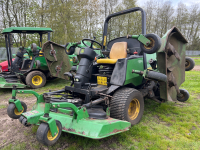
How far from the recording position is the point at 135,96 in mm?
2939

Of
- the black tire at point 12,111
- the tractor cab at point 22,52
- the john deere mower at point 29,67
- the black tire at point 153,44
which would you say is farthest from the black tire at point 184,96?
the tractor cab at point 22,52

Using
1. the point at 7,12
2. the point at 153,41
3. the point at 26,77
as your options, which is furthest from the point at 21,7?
the point at 153,41

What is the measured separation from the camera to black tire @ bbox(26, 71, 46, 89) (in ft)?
20.9

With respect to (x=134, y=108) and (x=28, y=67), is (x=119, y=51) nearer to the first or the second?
(x=134, y=108)

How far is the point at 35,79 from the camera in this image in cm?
668

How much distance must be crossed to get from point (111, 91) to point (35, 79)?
4771mm

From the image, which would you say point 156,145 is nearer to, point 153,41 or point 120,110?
point 120,110

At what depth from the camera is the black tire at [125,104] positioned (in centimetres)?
266

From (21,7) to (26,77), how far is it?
14860 millimetres

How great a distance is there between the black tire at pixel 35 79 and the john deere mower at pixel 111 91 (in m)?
3.63

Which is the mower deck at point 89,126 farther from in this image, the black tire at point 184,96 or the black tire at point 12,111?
the black tire at point 184,96

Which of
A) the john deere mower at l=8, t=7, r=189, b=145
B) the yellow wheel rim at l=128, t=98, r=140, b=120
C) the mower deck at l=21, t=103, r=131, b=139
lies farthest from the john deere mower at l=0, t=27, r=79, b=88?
the mower deck at l=21, t=103, r=131, b=139

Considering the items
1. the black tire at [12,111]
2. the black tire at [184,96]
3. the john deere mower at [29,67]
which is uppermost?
the john deere mower at [29,67]

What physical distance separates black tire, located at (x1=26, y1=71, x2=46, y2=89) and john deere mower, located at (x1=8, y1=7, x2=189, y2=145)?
3.63m
